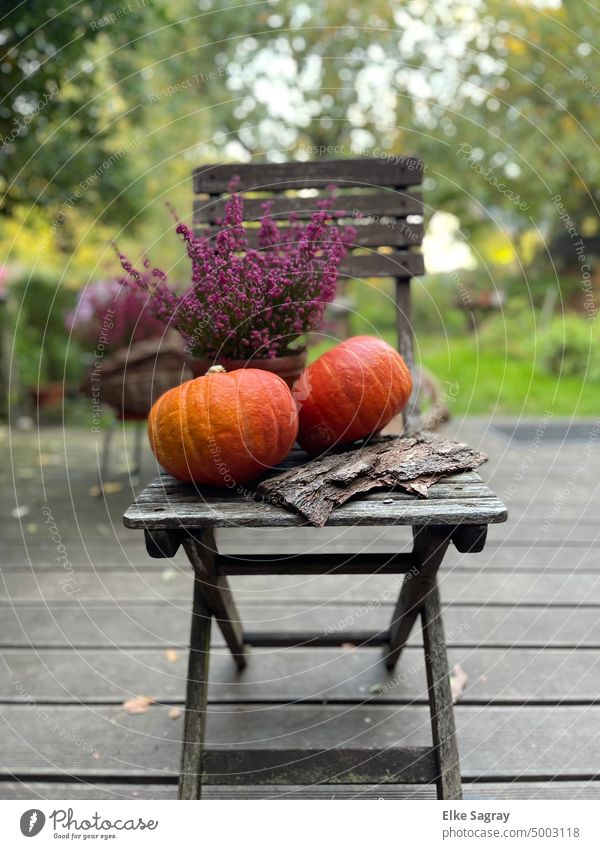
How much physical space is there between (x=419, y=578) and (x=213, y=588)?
484 mm

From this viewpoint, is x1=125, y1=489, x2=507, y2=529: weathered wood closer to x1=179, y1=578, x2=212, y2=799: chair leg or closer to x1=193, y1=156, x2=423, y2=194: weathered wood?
x1=179, y1=578, x2=212, y2=799: chair leg

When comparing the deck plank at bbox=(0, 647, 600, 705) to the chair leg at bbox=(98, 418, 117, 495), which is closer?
the deck plank at bbox=(0, 647, 600, 705)

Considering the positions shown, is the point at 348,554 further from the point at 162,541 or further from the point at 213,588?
the point at 162,541

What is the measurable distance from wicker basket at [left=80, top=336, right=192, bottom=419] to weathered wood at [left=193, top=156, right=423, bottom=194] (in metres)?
1.57

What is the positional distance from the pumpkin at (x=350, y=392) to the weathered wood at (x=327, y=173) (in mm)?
1025

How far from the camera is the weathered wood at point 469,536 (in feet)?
4.61

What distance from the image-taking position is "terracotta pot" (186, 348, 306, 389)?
1.61 metres

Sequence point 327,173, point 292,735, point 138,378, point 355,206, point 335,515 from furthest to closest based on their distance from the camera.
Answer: point 138,378 < point 327,173 < point 355,206 < point 292,735 < point 335,515

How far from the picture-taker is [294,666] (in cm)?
233

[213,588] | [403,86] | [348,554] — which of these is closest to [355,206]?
[348,554]

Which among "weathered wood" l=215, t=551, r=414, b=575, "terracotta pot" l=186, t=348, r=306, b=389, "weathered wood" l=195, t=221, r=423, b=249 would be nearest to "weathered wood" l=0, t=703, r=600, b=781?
"weathered wood" l=215, t=551, r=414, b=575

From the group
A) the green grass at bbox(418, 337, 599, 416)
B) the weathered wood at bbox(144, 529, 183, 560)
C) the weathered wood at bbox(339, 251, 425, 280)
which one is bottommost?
the green grass at bbox(418, 337, 599, 416)

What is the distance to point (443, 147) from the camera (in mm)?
9320
